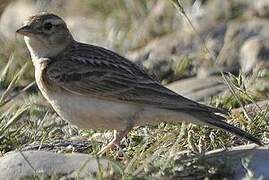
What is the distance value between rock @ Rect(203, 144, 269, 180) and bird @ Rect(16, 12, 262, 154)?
6.9 inches

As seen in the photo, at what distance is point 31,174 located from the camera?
6.72 meters

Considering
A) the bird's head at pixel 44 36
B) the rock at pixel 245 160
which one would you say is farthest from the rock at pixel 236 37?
the rock at pixel 245 160

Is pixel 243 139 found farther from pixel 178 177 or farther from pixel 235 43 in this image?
pixel 235 43

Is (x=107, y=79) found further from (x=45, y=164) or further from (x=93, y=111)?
(x=45, y=164)

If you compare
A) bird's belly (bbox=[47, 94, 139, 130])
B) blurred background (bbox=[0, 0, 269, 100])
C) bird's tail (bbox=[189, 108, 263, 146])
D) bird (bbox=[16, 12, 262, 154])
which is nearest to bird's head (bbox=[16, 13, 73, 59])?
bird (bbox=[16, 12, 262, 154])

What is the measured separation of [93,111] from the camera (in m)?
7.36

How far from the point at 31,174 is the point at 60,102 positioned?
856 millimetres

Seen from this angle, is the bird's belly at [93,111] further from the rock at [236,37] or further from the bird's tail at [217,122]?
the rock at [236,37]

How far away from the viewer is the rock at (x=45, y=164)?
6.65 metres

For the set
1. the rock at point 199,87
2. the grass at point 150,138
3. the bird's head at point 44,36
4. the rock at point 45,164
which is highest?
the bird's head at point 44,36

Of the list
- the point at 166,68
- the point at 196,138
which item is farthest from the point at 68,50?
the point at 166,68

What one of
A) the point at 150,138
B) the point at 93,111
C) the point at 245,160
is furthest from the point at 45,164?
the point at 245,160

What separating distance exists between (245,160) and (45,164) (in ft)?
4.50

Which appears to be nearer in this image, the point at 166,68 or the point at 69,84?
the point at 69,84
